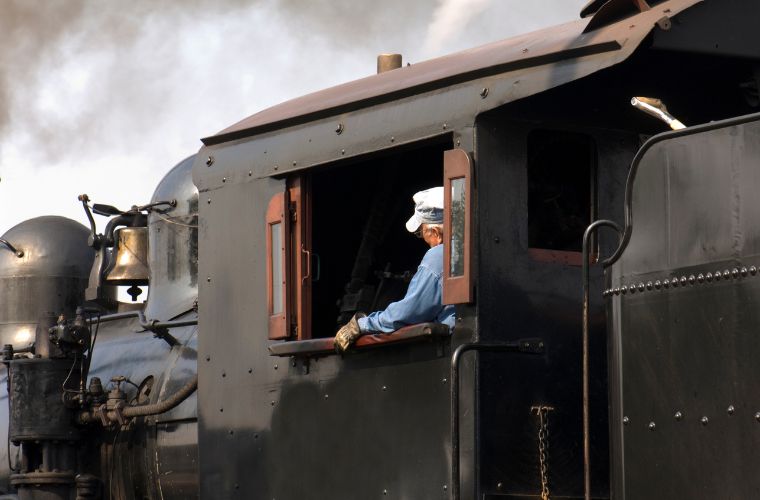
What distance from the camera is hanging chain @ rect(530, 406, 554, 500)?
5285 millimetres

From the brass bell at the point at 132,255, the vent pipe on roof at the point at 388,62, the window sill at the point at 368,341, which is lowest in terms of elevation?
the window sill at the point at 368,341

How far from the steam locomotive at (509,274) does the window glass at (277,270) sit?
0.01 meters

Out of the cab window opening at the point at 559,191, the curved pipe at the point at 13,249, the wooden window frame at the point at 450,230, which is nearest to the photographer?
the wooden window frame at the point at 450,230

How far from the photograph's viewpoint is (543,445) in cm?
531

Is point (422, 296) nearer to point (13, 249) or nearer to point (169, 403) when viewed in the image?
point (169, 403)

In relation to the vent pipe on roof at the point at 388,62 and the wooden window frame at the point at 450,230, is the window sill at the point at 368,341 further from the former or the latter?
the vent pipe on roof at the point at 388,62

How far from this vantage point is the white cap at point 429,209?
5582 millimetres

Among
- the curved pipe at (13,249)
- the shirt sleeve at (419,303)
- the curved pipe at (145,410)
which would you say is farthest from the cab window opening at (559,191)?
the curved pipe at (13,249)

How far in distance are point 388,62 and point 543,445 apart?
2442 millimetres

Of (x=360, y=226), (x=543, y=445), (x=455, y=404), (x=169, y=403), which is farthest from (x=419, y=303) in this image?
(x=169, y=403)

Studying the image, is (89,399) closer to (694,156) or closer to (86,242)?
(86,242)

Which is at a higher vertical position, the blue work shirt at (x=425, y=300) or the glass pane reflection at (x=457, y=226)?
the glass pane reflection at (x=457, y=226)

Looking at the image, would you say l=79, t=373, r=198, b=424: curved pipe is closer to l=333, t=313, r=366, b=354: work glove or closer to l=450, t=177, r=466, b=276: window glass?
l=333, t=313, r=366, b=354: work glove

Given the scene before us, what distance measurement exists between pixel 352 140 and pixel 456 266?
0.79 meters
